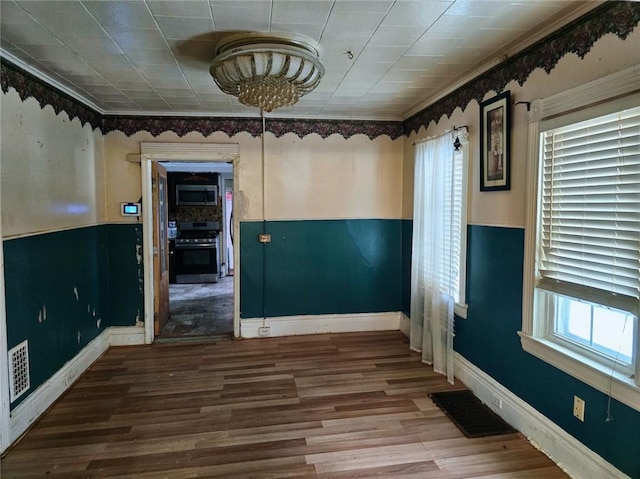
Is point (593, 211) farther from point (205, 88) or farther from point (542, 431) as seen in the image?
point (205, 88)

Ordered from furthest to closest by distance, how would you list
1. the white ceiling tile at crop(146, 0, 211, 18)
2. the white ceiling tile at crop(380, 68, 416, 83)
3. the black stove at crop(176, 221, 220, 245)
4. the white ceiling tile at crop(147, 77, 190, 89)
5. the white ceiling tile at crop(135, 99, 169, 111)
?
the black stove at crop(176, 221, 220, 245) < the white ceiling tile at crop(135, 99, 169, 111) < the white ceiling tile at crop(147, 77, 190, 89) < the white ceiling tile at crop(380, 68, 416, 83) < the white ceiling tile at crop(146, 0, 211, 18)

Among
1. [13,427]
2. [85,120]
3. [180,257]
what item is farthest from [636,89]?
[180,257]

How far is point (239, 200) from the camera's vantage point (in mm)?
→ 4219

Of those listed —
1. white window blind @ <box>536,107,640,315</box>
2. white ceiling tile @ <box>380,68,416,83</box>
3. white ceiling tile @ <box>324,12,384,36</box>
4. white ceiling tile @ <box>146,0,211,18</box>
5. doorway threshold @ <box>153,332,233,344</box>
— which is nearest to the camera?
white window blind @ <box>536,107,640,315</box>

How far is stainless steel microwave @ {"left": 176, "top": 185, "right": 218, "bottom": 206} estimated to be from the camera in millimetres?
7770

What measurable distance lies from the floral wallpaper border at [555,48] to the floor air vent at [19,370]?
11.7ft

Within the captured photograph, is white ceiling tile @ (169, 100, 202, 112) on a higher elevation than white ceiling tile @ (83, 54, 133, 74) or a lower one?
higher

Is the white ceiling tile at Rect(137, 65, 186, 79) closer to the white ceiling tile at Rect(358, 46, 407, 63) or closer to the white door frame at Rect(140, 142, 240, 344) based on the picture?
the white door frame at Rect(140, 142, 240, 344)

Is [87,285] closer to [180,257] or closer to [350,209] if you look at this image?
[350,209]

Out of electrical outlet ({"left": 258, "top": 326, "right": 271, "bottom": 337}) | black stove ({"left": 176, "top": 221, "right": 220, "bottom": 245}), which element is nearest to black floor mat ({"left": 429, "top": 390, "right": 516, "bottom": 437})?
electrical outlet ({"left": 258, "top": 326, "right": 271, "bottom": 337})

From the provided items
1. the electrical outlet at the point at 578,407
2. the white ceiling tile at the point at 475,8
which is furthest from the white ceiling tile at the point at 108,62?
the electrical outlet at the point at 578,407

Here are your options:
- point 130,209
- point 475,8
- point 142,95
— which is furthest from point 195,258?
point 475,8

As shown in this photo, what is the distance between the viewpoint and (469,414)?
2.71m

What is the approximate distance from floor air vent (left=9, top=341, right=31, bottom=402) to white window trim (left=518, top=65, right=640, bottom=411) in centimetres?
317
